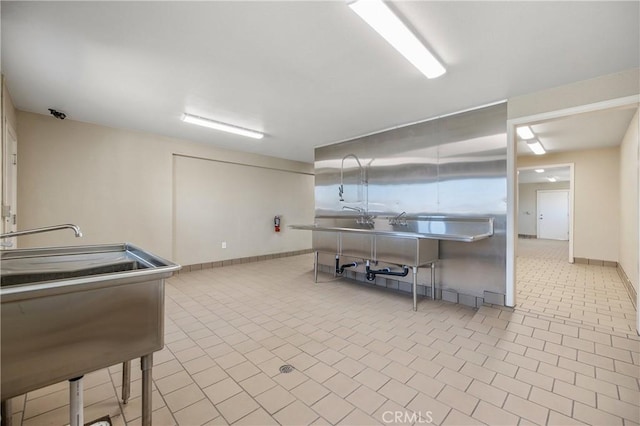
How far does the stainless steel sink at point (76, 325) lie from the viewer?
96 centimetres

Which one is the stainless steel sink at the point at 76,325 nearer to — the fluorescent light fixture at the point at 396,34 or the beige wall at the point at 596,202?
the fluorescent light fixture at the point at 396,34

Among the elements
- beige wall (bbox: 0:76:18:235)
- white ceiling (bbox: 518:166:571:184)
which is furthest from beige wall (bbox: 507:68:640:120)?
beige wall (bbox: 0:76:18:235)

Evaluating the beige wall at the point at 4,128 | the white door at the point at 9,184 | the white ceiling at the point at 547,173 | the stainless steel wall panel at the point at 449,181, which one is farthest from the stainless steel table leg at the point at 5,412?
the white ceiling at the point at 547,173

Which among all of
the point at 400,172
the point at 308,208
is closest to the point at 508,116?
the point at 400,172

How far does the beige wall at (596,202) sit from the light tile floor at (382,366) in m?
2.58

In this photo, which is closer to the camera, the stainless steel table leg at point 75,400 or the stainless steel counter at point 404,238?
the stainless steel table leg at point 75,400

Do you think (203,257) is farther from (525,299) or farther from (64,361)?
(525,299)

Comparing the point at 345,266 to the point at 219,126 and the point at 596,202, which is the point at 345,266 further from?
the point at 596,202

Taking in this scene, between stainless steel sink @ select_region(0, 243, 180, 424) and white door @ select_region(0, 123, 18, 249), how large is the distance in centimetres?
218

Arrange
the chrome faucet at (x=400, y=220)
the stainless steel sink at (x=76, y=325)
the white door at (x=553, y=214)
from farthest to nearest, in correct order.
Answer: the white door at (x=553, y=214) < the chrome faucet at (x=400, y=220) < the stainless steel sink at (x=76, y=325)

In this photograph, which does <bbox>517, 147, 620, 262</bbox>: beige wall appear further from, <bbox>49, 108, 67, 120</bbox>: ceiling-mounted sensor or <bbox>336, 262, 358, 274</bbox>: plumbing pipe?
<bbox>49, 108, 67, 120</bbox>: ceiling-mounted sensor

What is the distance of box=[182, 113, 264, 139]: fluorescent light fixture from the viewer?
3925 mm
